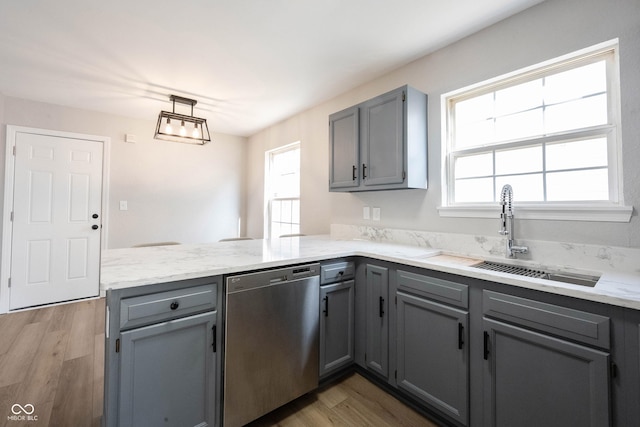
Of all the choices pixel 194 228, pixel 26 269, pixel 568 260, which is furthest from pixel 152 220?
pixel 568 260

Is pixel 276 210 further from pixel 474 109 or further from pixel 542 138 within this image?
pixel 542 138

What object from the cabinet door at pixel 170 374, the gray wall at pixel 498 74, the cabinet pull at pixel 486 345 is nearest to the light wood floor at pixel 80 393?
the cabinet door at pixel 170 374

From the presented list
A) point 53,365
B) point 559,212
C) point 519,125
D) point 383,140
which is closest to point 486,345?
point 559,212

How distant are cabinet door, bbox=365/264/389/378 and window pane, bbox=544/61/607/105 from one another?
1.53m

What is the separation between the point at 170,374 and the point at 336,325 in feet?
3.41

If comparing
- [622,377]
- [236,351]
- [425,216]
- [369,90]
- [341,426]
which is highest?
[369,90]

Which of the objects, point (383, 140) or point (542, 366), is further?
point (383, 140)

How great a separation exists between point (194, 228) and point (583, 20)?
475 centimetres

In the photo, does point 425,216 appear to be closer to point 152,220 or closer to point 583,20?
point 583,20

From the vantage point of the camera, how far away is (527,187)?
1810 millimetres

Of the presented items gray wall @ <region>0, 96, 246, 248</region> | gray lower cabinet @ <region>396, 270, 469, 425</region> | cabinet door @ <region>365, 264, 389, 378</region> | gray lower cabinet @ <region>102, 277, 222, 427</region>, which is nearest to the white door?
gray wall @ <region>0, 96, 246, 248</region>

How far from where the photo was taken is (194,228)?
4.45 metres

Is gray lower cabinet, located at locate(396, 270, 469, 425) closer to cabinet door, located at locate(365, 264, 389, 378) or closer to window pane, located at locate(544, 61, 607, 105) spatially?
cabinet door, located at locate(365, 264, 389, 378)

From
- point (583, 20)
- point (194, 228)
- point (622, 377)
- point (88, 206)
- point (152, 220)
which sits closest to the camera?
point (622, 377)
